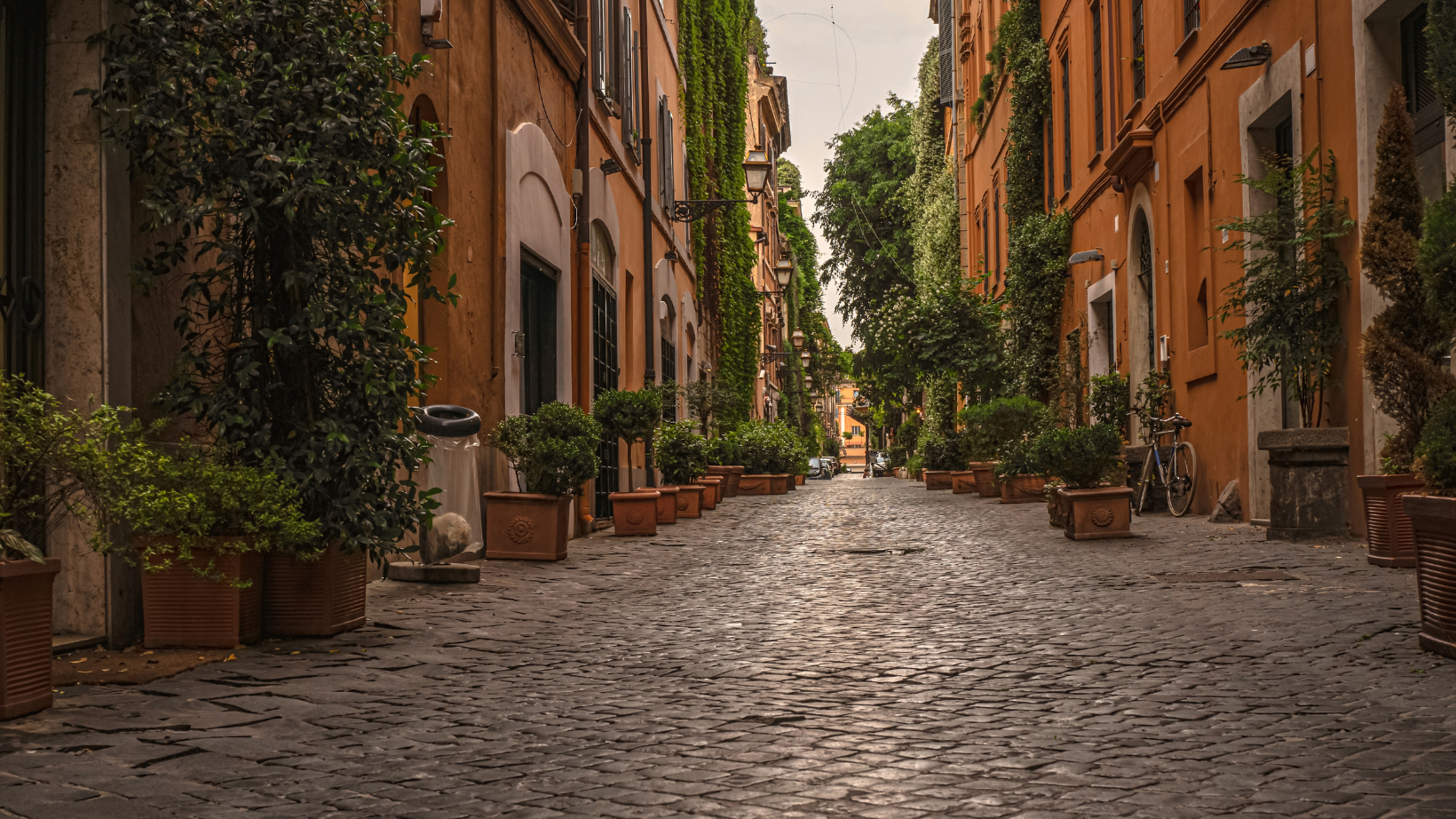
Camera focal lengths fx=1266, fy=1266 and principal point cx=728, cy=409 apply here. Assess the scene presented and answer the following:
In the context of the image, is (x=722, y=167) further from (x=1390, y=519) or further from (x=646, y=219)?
(x=1390, y=519)

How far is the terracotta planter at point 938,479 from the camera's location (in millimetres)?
24703

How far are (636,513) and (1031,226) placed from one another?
36.0 ft

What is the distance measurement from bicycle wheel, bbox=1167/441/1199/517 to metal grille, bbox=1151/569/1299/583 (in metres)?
5.51

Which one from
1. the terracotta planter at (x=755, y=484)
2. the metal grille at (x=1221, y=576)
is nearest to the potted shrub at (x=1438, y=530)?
the metal grille at (x=1221, y=576)

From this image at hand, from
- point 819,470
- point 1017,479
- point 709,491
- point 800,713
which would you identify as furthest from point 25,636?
point 819,470

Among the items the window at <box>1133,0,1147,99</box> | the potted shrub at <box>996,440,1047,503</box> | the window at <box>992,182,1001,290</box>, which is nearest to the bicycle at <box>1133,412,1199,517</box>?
the potted shrub at <box>996,440,1047,503</box>

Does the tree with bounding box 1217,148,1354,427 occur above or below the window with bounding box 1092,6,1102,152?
below

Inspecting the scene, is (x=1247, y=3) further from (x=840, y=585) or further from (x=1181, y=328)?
(x=840, y=585)

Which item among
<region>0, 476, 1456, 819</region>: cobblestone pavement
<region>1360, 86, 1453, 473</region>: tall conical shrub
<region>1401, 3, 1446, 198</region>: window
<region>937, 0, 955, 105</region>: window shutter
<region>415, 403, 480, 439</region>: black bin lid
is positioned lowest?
<region>0, 476, 1456, 819</region>: cobblestone pavement

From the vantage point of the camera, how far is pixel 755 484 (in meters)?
23.0

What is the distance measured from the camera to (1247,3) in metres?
11.1

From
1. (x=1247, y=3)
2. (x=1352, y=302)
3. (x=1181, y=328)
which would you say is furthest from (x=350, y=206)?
(x=1181, y=328)

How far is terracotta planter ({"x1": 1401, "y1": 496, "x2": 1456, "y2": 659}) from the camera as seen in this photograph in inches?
182

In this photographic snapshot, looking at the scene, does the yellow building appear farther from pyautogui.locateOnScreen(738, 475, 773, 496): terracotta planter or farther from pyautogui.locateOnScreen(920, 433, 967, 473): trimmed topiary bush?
pyautogui.locateOnScreen(738, 475, 773, 496): terracotta planter
